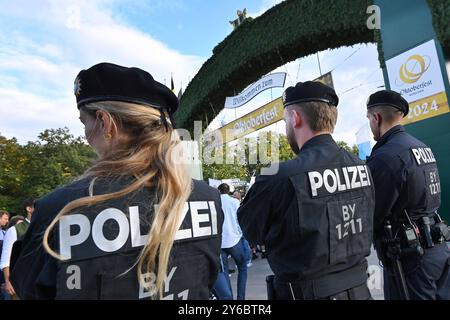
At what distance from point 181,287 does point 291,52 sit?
30.0 ft

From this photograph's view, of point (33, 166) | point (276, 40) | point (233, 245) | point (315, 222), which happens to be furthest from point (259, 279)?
point (33, 166)

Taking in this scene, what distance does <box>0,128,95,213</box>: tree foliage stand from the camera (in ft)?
106

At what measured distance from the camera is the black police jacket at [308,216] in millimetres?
1876

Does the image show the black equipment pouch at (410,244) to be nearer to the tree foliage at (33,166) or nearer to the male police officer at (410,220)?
the male police officer at (410,220)

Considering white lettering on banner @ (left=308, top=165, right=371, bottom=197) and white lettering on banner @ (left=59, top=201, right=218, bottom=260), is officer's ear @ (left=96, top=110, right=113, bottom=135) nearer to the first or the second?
white lettering on banner @ (left=59, top=201, right=218, bottom=260)

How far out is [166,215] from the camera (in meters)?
1.19

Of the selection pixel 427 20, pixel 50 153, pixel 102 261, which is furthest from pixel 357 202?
pixel 50 153

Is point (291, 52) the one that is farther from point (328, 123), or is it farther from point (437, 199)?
point (328, 123)

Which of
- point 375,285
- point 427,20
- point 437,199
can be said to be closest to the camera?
point 437,199

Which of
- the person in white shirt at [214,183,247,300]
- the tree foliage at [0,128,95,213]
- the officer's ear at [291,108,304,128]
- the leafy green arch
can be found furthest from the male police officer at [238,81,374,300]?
the tree foliage at [0,128,95,213]

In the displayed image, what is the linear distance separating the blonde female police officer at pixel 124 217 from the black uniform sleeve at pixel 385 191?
1.79 meters

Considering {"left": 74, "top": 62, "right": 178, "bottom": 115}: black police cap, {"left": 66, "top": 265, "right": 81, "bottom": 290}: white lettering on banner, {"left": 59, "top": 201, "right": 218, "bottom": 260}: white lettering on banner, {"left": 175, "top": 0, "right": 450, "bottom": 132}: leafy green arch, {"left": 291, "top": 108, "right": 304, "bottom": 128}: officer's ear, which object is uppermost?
{"left": 175, "top": 0, "right": 450, "bottom": 132}: leafy green arch

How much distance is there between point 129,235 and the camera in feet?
3.77

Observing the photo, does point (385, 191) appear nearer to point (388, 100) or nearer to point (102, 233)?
point (388, 100)
